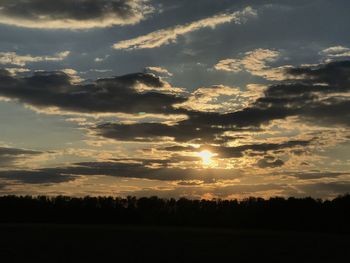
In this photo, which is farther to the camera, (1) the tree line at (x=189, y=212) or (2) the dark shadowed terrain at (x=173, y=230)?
(1) the tree line at (x=189, y=212)

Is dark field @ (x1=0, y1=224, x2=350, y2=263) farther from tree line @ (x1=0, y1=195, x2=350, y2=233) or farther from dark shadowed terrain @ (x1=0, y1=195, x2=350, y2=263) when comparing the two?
tree line @ (x1=0, y1=195, x2=350, y2=233)

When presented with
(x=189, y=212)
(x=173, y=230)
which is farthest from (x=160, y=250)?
(x=189, y=212)

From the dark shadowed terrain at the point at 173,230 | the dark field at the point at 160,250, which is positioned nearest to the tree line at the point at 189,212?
the dark shadowed terrain at the point at 173,230

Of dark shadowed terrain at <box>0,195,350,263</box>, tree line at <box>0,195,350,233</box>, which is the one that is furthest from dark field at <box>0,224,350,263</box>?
tree line at <box>0,195,350,233</box>

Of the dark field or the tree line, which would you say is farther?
the tree line

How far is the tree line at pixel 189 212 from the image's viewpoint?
137 metres

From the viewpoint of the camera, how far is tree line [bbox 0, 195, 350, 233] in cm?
13688

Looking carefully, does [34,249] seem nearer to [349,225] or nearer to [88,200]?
[349,225]

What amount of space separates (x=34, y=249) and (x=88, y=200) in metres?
102

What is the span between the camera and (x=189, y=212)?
499 ft

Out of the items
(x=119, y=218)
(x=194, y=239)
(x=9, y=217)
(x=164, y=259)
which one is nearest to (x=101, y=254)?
(x=164, y=259)

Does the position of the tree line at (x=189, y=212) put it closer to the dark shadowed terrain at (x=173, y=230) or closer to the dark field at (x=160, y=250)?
the dark shadowed terrain at (x=173, y=230)

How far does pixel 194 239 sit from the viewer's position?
81062 mm

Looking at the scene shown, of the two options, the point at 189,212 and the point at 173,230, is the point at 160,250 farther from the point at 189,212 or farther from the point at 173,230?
the point at 189,212
